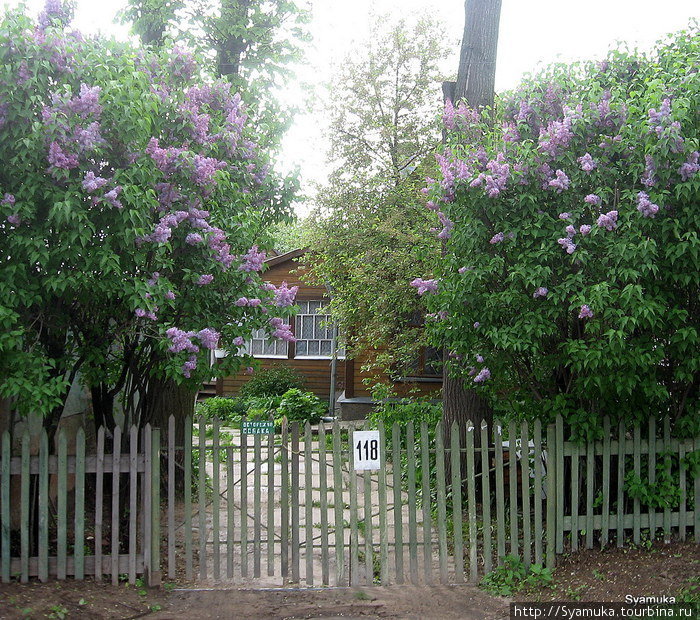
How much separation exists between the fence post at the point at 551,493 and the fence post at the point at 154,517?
10.7 ft

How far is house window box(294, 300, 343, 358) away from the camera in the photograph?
20.4m

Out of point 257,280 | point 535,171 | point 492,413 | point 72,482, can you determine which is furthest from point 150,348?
point 492,413

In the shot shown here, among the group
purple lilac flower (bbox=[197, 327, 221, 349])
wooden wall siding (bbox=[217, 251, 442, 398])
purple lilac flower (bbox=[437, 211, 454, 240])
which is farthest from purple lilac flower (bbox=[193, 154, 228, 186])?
wooden wall siding (bbox=[217, 251, 442, 398])

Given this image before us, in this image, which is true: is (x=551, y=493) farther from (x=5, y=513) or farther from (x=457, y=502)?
(x=5, y=513)

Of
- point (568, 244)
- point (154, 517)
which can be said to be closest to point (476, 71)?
point (568, 244)

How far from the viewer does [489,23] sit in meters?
8.63

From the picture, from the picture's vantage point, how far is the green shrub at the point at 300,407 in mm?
16438

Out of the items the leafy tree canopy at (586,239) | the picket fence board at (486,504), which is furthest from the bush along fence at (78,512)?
the leafy tree canopy at (586,239)

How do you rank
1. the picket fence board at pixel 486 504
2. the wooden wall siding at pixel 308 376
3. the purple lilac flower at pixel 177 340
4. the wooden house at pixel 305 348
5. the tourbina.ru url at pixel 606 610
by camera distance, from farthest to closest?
the wooden wall siding at pixel 308 376 → the wooden house at pixel 305 348 → the picket fence board at pixel 486 504 → the purple lilac flower at pixel 177 340 → the tourbina.ru url at pixel 606 610

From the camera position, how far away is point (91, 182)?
181 inches

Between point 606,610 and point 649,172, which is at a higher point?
point 649,172

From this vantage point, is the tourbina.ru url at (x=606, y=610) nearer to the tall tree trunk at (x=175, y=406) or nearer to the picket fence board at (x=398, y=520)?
the picket fence board at (x=398, y=520)

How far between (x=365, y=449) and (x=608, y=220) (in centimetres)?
267

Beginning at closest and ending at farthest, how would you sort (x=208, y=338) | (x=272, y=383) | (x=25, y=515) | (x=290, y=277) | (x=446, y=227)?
(x=208, y=338) < (x=25, y=515) < (x=446, y=227) < (x=272, y=383) < (x=290, y=277)
